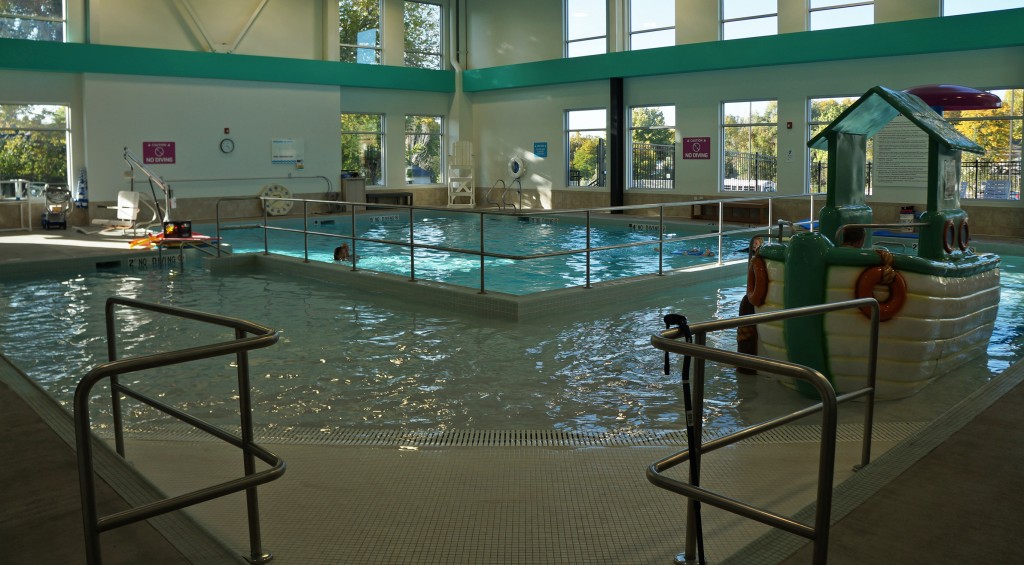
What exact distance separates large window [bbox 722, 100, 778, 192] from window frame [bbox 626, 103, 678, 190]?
4.11 feet

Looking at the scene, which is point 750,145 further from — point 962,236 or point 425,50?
point 962,236

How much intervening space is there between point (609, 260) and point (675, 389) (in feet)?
25.3

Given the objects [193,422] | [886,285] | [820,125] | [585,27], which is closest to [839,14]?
[820,125]

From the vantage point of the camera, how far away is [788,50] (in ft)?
54.1

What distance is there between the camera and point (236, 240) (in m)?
15.8

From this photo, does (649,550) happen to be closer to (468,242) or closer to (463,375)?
(463,375)

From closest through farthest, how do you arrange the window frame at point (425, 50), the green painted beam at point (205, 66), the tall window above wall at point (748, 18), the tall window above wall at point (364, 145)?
1. the green painted beam at point (205, 66)
2. the tall window above wall at point (748, 18)
3. the tall window above wall at point (364, 145)
4. the window frame at point (425, 50)

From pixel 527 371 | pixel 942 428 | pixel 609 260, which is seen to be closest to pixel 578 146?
pixel 609 260

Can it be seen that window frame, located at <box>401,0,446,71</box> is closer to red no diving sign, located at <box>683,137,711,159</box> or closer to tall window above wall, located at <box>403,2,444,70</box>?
tall window above wall, located at <box>403,2,444,70</box>

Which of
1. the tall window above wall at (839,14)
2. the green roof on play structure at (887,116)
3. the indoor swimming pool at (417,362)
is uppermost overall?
the tall window above wall at (839,14)

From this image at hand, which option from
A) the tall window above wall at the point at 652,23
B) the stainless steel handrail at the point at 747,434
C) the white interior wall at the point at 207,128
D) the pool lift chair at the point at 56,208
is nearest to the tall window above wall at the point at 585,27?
the tall window above wall at the point at 652,23

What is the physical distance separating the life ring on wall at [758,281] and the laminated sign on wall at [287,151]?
16.0m

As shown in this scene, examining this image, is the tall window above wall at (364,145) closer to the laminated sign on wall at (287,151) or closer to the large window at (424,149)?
the large window at (424,149)

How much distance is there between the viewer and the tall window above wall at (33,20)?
16.9 metres
